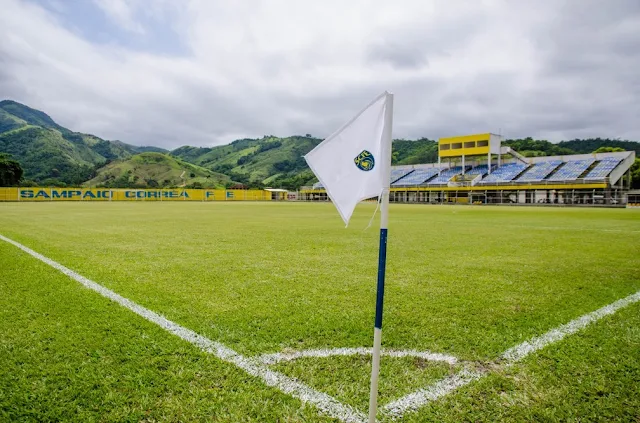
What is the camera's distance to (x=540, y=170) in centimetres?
5481

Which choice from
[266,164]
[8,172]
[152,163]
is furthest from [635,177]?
[266,164]

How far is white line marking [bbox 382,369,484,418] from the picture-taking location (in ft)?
7.46

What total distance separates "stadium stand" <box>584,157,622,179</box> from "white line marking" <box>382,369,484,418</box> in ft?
180

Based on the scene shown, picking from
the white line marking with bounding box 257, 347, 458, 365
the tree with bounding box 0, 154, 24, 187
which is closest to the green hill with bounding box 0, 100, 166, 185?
the tree with bounding box 0, 154, 24, 187

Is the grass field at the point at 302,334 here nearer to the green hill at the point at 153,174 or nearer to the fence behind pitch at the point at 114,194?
the fence behind pitch at the point at 114,194

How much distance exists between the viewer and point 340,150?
244 centimetres

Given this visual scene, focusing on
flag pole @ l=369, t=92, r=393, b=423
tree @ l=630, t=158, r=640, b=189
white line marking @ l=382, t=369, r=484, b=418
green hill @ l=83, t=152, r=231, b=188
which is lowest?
Answer: white line marking @ l=382, t=369, r=484, b=418

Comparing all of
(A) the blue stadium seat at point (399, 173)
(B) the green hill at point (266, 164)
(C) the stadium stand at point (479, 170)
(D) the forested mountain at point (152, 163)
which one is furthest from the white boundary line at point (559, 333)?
(B) the green hill at point (266, 164)

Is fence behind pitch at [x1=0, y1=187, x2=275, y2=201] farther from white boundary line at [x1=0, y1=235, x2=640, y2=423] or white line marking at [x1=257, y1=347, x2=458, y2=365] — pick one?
white line marking at [x1=257, y1=347, x2=458, y2=365]

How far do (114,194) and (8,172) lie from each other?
19254 mm

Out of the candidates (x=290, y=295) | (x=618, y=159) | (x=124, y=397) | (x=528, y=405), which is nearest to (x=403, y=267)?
(x=290, y=295)

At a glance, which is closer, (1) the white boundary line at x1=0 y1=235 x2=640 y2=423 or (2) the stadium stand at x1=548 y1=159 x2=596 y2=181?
(1) the white boundary line at x1=0 y1=235 x2=640 y2=423

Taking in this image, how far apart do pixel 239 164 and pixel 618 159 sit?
156581mm

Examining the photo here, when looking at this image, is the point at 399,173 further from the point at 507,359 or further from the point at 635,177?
the point at 507,359
